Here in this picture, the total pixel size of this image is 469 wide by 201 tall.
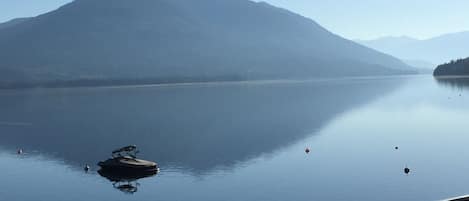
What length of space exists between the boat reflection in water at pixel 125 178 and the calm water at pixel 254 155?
1066 mm

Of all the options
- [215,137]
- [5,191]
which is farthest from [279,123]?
[5,191]

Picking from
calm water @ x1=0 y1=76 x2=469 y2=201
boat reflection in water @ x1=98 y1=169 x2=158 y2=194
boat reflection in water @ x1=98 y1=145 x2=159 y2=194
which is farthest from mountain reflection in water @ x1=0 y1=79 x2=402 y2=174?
boat reflection in water @ x1=98 y1=169 x2=158 y2=194

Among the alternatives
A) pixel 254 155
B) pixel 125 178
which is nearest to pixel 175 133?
pixel 254 155

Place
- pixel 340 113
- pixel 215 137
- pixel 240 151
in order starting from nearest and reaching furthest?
pixel 240 151 < pixel 215 137 < pixel 340 113

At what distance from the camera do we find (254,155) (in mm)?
96750

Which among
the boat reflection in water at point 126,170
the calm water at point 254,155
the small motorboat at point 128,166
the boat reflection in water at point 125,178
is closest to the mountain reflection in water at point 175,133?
the calm water at point 254,155

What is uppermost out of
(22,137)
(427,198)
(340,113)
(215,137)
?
(340,113)

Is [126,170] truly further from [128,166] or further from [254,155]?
[254,155]

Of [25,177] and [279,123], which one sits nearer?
[25,177]

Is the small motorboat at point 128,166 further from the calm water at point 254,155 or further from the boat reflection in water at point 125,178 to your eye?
the calm water at point 254,155

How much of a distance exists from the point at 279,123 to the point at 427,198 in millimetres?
89604

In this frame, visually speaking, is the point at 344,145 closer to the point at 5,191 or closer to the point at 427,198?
the point at 427,198

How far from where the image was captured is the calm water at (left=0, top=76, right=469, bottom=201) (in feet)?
225

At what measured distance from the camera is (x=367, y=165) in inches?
3196
